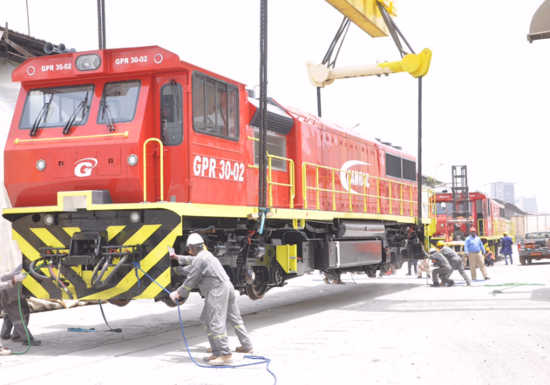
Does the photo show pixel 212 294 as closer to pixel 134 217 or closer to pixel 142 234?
pixel 142 234

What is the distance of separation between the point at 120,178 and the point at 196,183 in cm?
110

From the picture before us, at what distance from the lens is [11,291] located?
9.73m

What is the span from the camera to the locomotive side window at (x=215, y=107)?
387 inches

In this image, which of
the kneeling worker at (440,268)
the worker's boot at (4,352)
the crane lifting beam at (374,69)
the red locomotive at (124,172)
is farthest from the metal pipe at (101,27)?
the kneeling worker at (440,268)

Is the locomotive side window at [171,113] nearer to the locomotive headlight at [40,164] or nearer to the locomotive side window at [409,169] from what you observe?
the locomotive headlight at [40,164]

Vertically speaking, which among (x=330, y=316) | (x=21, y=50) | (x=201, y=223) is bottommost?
(x=330, y=316)

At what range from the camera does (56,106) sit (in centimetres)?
1009

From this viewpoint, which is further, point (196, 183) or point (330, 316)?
point (330, 316)

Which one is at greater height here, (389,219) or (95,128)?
(95,128)

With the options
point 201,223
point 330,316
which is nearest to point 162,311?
point 330,316

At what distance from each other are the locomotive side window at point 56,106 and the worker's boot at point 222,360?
413 centimetres

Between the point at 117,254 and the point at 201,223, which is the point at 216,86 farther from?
the point at 117,254

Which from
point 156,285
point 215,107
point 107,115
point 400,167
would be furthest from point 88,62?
point 400,167

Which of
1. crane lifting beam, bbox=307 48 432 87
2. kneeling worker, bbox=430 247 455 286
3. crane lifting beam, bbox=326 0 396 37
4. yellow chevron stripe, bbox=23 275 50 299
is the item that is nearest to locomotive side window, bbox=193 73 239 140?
yellow chevron stripe, bbox=23 275 50 299
